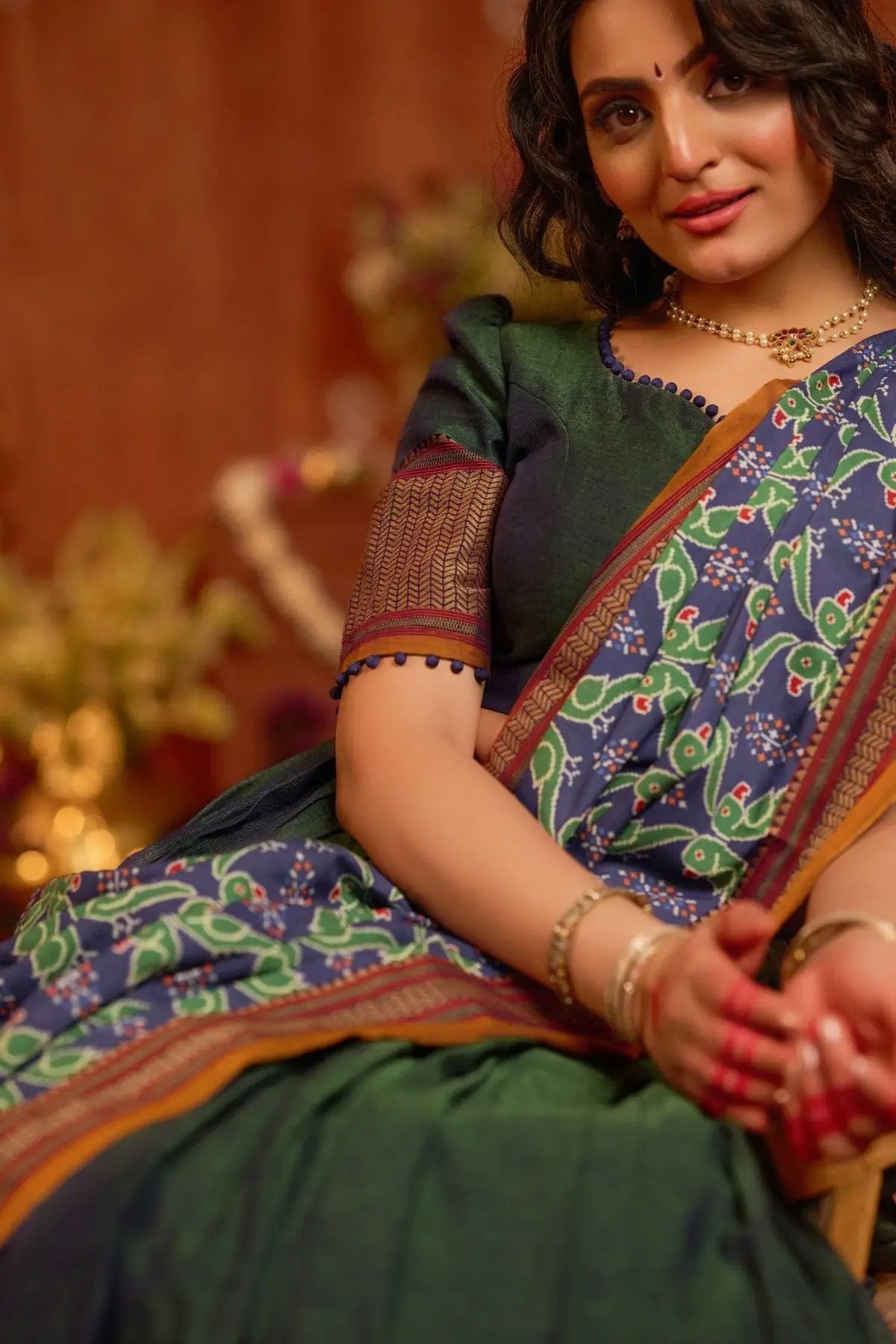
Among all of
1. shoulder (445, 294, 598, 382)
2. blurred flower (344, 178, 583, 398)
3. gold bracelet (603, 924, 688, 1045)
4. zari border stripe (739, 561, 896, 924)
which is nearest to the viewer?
gold bracelet (603, 924, 688, 1045)

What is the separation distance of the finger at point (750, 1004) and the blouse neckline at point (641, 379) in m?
0.46

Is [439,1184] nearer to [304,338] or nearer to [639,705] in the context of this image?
[639,705]

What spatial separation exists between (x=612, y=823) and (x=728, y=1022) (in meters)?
0.25

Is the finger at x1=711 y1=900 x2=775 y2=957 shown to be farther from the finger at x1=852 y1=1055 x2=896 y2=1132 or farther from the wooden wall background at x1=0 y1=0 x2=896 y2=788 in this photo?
the wooden wall background at x1=0 y1=0 x2=896 y2=788

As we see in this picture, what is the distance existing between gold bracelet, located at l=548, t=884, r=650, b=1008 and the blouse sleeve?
23 centimetres

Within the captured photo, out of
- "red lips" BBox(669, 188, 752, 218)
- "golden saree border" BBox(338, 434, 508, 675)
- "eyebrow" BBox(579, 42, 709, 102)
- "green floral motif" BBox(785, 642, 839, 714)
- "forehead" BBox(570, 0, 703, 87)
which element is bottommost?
"green floral motif" BBox(785, 642, 839, 714)

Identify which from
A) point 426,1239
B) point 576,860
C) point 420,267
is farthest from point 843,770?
point 420,267

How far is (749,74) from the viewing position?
1.00 meters

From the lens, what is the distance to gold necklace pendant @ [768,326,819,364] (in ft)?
3.63

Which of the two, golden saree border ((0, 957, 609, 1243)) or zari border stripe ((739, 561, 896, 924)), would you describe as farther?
zari border stripe ((739, 561, 896, 924))

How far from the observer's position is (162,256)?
2.83 m

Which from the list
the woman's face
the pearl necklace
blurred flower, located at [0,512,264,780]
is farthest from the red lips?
blurred flower, located at [0,512,264,780]

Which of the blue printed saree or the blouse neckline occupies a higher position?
the blouse neckline

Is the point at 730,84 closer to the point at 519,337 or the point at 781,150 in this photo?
the point at 781,150
